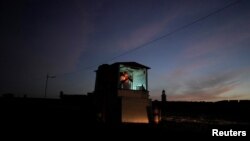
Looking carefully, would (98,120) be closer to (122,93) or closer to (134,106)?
(122,93)

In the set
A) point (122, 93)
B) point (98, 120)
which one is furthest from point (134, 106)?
point (98, 120)

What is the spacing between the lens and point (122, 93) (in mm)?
18672

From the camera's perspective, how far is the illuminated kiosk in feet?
60.6

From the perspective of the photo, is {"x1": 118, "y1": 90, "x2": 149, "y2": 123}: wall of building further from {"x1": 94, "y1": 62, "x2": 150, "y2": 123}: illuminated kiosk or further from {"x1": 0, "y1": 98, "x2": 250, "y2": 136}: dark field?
{"x1": 0, "y1": 98, "x2": 250, "y2": 136}: dark field

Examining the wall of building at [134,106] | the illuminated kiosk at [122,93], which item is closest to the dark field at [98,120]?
the illuminated kiosk at [122,93]

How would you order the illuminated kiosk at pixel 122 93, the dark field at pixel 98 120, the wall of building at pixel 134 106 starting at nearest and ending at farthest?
the dark field at pixel 98 120
the wall of building at pixel 134 106
the illuminated kiosk at pixel 122 93

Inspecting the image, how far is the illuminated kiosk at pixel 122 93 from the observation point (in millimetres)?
18469

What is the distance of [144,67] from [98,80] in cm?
534

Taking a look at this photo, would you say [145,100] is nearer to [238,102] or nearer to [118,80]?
[118,80]

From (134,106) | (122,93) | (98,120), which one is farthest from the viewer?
(98,120)

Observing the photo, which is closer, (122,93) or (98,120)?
(122,93)

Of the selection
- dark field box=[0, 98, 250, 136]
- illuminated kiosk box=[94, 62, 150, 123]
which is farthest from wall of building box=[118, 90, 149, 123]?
dark field box=[0, 98, 250, 136]

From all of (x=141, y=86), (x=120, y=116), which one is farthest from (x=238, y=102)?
(x=120, y=116)

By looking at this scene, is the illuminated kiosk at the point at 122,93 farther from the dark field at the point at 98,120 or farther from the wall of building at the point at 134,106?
the dark field at the point at 98,120
